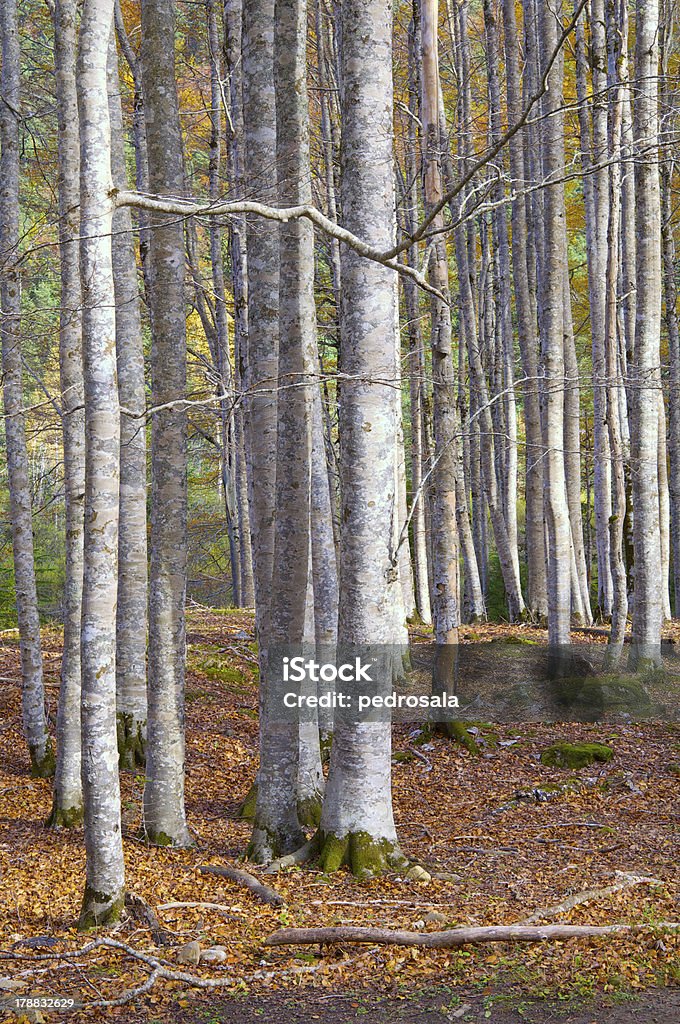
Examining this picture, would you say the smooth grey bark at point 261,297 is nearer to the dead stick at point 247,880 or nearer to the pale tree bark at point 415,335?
the dead stick at point 247,880

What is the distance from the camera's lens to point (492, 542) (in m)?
28.3

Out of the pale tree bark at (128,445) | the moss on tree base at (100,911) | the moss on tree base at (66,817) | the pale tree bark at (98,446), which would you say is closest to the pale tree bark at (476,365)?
the pale tree bark at (128,445)

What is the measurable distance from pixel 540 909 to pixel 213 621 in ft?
37.5

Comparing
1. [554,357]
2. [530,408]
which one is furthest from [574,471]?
[554,357]

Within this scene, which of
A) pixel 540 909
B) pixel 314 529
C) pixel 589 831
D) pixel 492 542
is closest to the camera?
pixel 540 909

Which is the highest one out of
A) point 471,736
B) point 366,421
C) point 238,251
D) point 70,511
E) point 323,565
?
point 238,251

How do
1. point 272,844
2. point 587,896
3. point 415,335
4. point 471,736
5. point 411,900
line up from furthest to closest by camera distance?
point 415,335 → point 471,736 → point 272,844 → point 411,900 → point 587,896

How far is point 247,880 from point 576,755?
14.8 feet

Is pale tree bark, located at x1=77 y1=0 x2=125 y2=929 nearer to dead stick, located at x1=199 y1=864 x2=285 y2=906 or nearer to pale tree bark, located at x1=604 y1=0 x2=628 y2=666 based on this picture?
dead stick, located at x1=199 y1=864 x2=285 y2=906

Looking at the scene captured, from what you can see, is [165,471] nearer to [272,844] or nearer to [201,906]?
[272,844]

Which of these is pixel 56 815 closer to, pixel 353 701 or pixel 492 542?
pixel 353 701

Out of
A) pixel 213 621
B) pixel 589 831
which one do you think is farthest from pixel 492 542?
pixel 589 831

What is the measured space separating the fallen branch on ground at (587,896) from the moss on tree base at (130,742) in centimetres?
473

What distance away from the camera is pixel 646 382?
1033 centimetres
